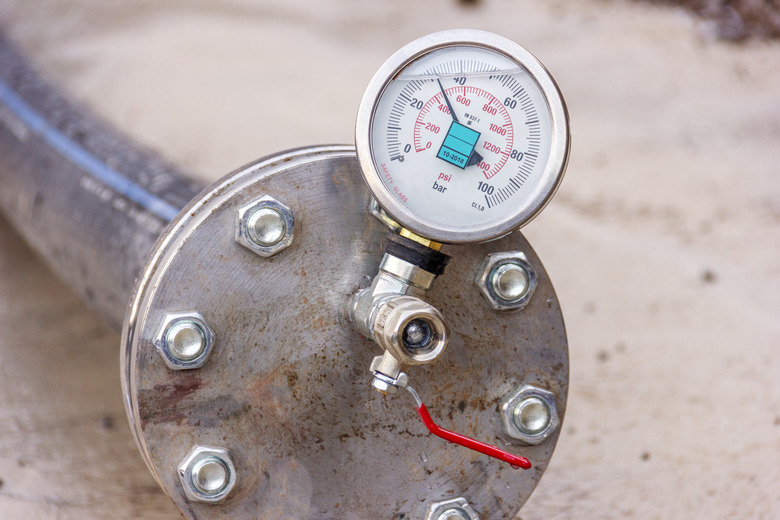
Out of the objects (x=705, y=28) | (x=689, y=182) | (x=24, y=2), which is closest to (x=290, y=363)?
(x=689, y=182)

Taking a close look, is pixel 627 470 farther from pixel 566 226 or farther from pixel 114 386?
pixel 114 386

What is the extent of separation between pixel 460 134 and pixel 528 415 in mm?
342

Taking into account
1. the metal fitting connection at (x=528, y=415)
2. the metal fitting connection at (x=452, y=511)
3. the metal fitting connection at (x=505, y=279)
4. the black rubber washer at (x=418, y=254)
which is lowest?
the metal fitting connection at (x=452, y=511)

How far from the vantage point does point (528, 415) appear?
0.93 metres

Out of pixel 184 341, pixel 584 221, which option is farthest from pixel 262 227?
pixel 584 221

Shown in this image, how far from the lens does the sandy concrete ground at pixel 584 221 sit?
131cm

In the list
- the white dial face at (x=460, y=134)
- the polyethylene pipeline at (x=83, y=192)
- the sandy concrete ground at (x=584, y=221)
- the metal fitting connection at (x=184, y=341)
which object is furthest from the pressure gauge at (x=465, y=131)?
the sandy concrete ground at (x=584, y=221)

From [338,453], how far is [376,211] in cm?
29

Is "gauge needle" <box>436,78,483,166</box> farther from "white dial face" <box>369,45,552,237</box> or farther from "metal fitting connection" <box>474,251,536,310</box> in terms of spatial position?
"metal fitting connection" <box>474,251,536,310</box>

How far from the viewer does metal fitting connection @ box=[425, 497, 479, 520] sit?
0.92 meters

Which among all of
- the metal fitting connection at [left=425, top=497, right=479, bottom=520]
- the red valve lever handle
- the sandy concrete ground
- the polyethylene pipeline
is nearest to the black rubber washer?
the red valve lever handle

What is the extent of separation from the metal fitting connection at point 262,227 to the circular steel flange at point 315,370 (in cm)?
1

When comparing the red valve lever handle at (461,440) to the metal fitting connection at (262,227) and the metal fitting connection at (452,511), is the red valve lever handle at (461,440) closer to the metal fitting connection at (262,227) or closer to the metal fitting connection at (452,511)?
the metal fitting connection at (452,511)

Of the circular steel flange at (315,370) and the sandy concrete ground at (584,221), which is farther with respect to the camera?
the sandy concrete ground at (584,221)
